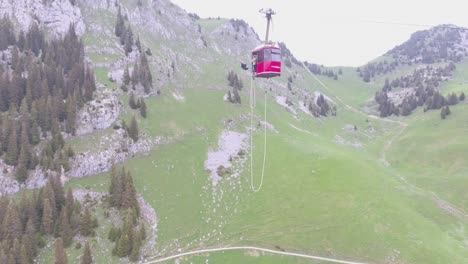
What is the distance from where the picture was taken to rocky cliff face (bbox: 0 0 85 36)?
115438 mm

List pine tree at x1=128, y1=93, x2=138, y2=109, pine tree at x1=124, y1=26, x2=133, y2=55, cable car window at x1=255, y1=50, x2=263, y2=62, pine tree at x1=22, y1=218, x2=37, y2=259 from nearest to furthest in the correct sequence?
cable car window at x1=255, y1=50, x2=263, y2=62 < pine tree at x1=22, y1=218, x2=37, y2=259 < pine tree at x1=128, y1=93, x2=138, y2=109 < pine tree at x1=124, y1=26, x2=133, y2=55

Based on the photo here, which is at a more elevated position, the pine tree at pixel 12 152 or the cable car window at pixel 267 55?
the cable car window at pixel 267 55

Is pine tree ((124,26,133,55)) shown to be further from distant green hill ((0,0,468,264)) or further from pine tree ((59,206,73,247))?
pine tree ((59,206,73,247))

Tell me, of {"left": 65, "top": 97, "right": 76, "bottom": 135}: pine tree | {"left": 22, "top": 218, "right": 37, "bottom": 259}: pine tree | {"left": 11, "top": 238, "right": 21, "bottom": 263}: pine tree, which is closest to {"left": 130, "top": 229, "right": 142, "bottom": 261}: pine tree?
{"left": 22, "top": 218, "right": 37, "bottom": 259}: pine tree

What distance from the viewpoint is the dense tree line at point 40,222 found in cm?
5888

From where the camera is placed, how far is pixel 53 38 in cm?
11581

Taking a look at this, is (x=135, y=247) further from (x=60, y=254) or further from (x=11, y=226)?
(x=11, y=226)

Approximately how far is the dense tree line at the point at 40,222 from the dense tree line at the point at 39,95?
961 centimetres

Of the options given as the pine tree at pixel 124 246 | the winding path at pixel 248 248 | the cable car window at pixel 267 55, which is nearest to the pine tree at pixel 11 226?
the pine tree at pixel 124 246

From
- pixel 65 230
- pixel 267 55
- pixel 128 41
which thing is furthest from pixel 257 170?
pixel 128 41

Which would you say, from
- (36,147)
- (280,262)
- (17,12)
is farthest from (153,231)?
(17,12)

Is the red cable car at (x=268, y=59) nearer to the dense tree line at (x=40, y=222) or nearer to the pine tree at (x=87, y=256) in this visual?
the pine tree at (x=87, y=256)

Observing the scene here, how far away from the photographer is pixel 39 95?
305 feet

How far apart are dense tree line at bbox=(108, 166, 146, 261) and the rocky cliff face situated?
63.8 m
